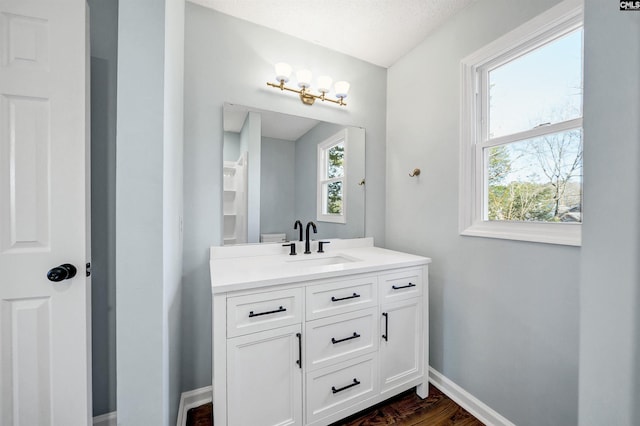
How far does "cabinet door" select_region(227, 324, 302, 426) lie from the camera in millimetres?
1134

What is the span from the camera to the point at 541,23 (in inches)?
49.3

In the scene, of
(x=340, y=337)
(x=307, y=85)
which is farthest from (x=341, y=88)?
(x=340, y=337)

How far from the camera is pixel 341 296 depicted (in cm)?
137

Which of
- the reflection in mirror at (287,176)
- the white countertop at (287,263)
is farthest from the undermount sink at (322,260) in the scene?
the reflection in mirror at (287,176)

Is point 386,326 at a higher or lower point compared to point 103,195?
lower

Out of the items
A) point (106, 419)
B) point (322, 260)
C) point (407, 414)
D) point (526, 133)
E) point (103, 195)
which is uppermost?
point (526, 133)

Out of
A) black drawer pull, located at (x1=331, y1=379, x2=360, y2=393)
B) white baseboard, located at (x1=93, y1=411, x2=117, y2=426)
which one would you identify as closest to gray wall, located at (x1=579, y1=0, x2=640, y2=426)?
black drawer pull, located at (x1=331, y1=379, x2=360, y2=393)

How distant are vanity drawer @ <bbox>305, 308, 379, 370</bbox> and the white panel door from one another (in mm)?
975

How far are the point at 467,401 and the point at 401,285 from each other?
32.7 inches

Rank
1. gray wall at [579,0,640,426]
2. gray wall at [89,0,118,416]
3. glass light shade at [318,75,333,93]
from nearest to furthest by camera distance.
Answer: gray wall at [579,0,640,426] < gray wall at [89,0,118,416] < glass light shade at [318,75,333,93]

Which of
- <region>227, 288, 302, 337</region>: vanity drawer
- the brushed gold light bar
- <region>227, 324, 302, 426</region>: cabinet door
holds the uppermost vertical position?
the brushed gold light bar

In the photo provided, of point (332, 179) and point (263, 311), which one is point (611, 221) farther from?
point (332, 179)

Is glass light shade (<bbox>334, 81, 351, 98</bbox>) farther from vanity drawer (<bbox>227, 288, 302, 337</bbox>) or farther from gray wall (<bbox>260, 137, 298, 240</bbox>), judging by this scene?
vanity drawer (<bbox>227, 288, 302, 337</bbox>)

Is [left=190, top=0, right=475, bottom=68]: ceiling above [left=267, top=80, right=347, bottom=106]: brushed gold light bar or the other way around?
above
